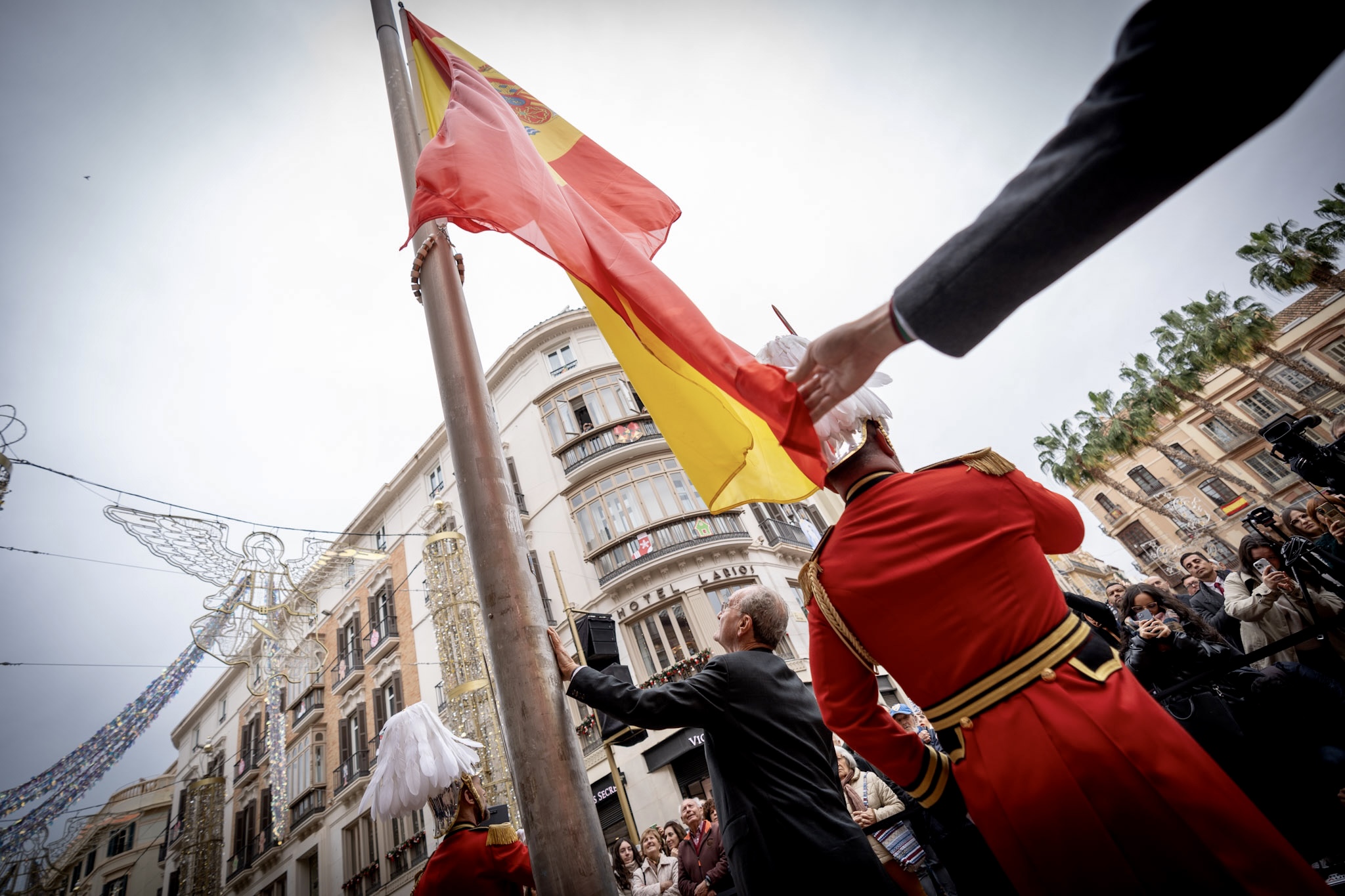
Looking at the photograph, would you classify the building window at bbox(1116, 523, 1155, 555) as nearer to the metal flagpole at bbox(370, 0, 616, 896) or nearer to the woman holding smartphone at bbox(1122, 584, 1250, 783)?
the woman holding smartphone at bbox(1122, 584, 1250, 783)

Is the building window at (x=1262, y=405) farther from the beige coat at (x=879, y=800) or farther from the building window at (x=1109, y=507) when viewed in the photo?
the beige coat at (x=879, y=800)

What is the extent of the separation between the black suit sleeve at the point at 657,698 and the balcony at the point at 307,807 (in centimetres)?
2516

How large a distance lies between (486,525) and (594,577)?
1566 centimetres

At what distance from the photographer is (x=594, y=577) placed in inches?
712

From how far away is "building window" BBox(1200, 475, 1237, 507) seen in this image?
40031 mm

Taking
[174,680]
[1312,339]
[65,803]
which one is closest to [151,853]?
[65,803]

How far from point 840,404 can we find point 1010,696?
915 mm

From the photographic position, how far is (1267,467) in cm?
3875

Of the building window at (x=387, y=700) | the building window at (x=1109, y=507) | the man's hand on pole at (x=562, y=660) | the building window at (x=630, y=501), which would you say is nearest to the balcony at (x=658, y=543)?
the building window at (x=630, y=501)

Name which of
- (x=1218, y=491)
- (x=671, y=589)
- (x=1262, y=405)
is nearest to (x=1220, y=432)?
(x=1262, y=405)

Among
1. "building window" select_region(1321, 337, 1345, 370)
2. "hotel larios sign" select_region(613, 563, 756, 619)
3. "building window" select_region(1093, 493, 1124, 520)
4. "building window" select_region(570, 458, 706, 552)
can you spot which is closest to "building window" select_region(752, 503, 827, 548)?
"hotel larios sign" select_region(613, 563, 756, 619)

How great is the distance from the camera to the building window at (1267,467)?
124 feet

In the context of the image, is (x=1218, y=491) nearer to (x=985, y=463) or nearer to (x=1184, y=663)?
(x=1184, y=663)

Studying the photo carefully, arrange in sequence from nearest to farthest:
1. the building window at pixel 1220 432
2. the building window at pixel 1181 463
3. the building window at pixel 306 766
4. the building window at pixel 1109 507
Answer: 1. the building window at pixel 306 766
2. the building window at pixel 1220 432
3. the building window at pixel 1181 463
4. the building window at pixel 1109 507
